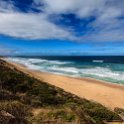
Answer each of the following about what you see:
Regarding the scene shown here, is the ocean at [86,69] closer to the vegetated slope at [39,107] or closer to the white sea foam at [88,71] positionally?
the white sea foam at [88,71]

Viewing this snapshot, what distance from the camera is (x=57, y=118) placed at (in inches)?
226

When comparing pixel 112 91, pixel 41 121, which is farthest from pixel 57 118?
pixel 112 91

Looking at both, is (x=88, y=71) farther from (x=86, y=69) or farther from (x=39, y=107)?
(x=39, y=107)

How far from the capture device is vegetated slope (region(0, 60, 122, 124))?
15.7 feet

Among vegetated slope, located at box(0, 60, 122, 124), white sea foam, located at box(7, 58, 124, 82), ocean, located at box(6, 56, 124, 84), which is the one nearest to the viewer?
vegetated slope, located at box(0, 60, 122, 124)

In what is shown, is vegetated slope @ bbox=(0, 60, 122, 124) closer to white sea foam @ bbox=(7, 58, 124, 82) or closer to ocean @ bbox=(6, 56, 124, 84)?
ocean @ bbox=(6, 56, 124, 84)

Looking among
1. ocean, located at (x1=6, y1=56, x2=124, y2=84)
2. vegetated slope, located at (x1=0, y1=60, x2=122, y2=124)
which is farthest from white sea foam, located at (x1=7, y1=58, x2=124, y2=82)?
vegetated slope, located at (x1=0, y1=60, x2=122, y2=124)

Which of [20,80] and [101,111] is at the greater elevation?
[20,80]

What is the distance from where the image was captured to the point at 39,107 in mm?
6711

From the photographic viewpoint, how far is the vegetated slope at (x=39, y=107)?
15.7 feet

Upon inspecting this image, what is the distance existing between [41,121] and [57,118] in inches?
15.2

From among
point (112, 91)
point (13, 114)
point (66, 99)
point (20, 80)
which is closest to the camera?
point (13, 114)

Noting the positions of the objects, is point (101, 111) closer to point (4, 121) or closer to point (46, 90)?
point (46, 90)

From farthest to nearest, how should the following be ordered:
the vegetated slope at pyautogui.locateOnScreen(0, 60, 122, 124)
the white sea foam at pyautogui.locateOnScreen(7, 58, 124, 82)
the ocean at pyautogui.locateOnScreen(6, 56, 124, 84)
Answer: the white sea foam at pyautogui.locateOnScreen(7, 58, 124, 82) < the ocean at pyautogui.locateOnScreen(6, 56, 124, 84) < the vegetated slope at pyautogui.locateOnScreen(0, 60, 122, 124)
